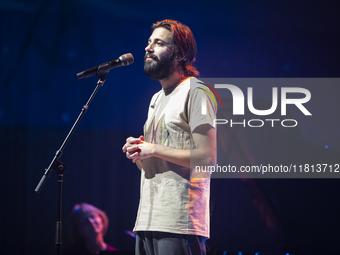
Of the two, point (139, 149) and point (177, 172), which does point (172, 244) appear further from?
point (139, 149)

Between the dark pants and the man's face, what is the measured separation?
2.39 ft

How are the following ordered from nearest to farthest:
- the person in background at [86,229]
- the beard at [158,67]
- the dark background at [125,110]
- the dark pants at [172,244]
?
the dark pants at [172,244], the beard at [158,67], the dark background at [125,110], the person in background at [86,229]

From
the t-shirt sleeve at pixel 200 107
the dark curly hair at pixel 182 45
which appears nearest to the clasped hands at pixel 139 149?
the t-shirt sleeve at pixel 200 107

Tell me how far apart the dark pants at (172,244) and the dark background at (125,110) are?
1.75 metres

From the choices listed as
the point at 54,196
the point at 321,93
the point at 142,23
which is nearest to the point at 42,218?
the point at 54,196

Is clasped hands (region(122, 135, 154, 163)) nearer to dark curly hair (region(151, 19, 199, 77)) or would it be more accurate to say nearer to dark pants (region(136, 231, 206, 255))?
dark pants (region(136, 231, 206, 255))

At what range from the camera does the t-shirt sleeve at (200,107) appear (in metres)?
1.38

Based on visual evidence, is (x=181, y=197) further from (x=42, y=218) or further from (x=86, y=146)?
(x=42, y=218)

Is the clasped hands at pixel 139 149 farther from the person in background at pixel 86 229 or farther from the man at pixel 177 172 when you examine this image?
the person in background at pixel 86 229

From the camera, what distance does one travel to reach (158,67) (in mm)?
1590

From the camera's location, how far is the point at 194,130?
138 cm

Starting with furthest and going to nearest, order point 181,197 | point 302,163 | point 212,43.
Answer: point 212,43, point 302,163, point 181,197

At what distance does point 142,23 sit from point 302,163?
1.99 meters

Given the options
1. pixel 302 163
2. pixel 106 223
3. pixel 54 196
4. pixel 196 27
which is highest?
pixel 196 27
